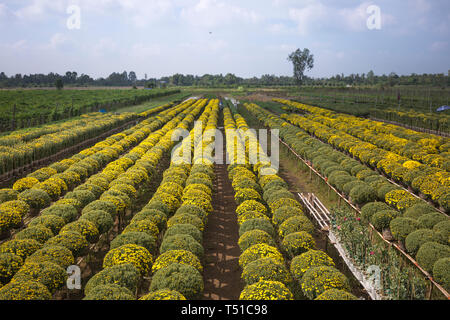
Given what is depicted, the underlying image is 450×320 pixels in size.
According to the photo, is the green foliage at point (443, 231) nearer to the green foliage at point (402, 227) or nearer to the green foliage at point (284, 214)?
the green foliage at point (402, 227)

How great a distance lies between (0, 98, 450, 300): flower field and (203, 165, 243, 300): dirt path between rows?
6 centimetres

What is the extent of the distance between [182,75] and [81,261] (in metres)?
191

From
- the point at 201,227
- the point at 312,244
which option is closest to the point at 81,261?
the point at 201,227

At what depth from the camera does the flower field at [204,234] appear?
8.26 meters

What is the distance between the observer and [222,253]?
41.2ft

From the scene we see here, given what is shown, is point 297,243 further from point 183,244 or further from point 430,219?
point 430,219

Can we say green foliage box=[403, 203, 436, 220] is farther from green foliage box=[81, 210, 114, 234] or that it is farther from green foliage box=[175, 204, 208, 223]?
green foliage box=[81, 210, 114, 234]

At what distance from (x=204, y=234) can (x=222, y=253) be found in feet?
5.25

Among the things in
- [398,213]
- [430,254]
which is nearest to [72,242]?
[430,254]

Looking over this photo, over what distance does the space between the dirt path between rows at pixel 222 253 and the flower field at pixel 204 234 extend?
6 cm

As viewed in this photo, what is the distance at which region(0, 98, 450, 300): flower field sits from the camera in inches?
325

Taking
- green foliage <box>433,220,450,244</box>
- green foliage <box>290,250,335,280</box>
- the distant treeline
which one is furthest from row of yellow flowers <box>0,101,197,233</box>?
the distant treeline

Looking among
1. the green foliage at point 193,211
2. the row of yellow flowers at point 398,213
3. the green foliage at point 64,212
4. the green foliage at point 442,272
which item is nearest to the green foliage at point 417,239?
the row of yellow flowers at point 398,213
